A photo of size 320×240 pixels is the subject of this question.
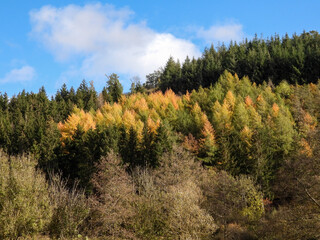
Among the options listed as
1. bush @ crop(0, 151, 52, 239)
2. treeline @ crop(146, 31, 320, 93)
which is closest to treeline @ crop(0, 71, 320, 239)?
bush @ crop(0, 151, 52, 239)

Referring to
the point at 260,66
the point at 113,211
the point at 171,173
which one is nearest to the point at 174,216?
the point at 113,211

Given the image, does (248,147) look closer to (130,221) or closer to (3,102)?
(130,221)

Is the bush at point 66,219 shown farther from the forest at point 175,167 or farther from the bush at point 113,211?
the bush at point 113,211

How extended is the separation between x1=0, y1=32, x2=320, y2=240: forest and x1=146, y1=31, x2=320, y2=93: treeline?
609mm

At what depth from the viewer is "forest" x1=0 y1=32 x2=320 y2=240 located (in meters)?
24.1

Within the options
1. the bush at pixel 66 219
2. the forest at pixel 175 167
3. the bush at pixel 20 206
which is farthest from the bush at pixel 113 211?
the bush at pixel 20 206

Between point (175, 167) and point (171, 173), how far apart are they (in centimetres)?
150

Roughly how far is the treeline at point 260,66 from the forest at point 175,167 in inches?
24.0

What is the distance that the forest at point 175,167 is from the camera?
24062mm

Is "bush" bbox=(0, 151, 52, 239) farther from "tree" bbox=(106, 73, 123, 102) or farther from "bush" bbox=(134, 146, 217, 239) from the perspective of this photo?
"tree" bbox=(106, 73, 123, 102)

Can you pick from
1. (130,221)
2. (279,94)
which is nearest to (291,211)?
(130,221)

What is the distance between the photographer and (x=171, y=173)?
38281mm

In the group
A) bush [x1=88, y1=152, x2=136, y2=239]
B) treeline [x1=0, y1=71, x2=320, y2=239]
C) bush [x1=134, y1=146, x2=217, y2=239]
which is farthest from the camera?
bush [x1=88, y1=152, x2=136, y2=239]

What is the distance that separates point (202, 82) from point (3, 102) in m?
80.8
